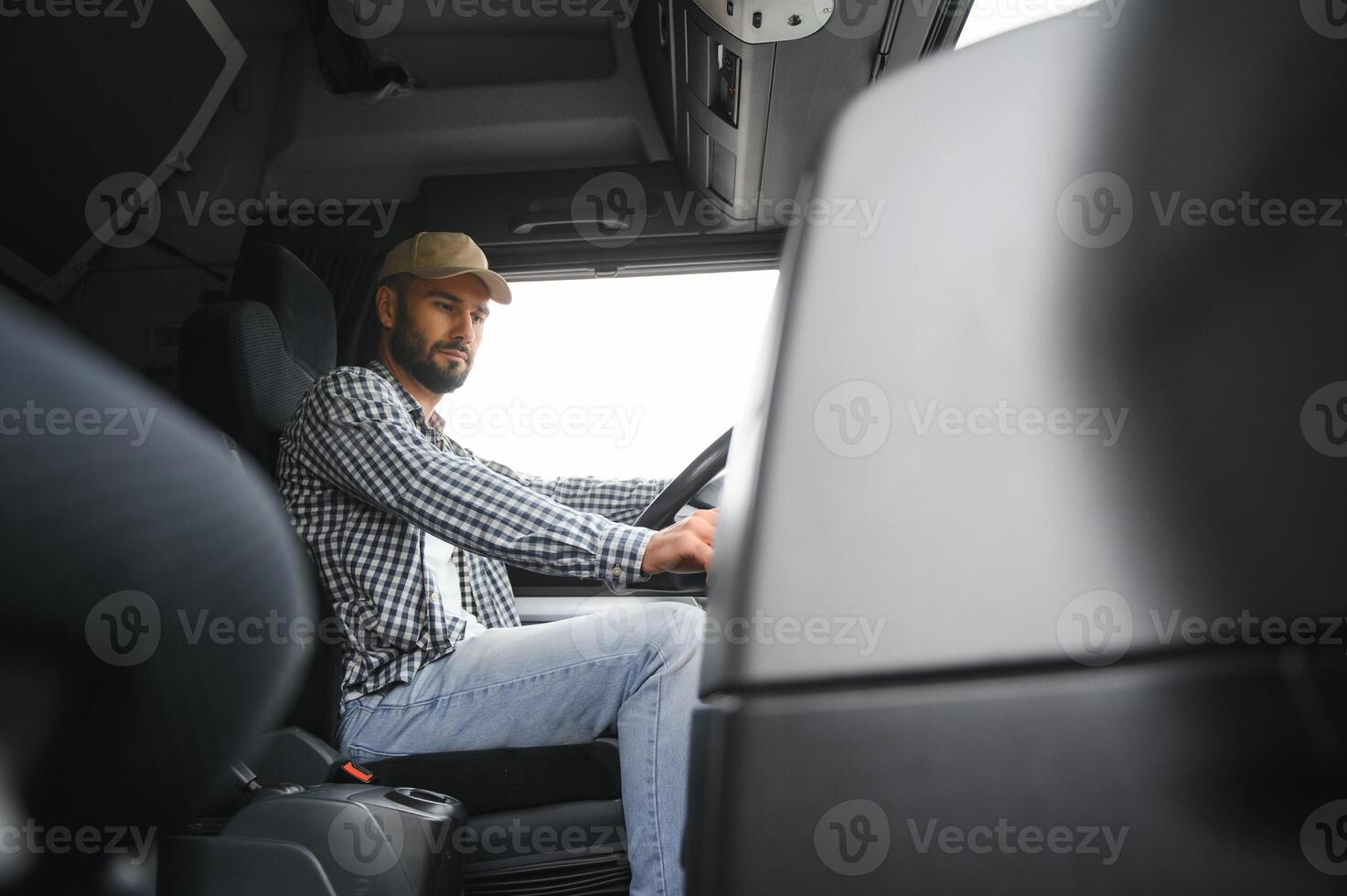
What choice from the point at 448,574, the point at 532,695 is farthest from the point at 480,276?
the point at 532,695

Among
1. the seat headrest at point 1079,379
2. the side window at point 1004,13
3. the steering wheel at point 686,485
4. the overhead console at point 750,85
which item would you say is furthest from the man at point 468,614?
the overhead console at point 750,85

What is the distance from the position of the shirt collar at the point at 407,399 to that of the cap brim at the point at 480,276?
0.22 metres

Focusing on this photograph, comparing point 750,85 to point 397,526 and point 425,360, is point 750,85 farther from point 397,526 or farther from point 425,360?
point 397,526

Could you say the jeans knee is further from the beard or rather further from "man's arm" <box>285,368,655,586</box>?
the beard

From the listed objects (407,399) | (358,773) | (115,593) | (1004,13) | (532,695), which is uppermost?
(1004,13)

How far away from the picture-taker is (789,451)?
11.3 inches

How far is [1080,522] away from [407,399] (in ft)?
4.52

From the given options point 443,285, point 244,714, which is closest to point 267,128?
point 443,285

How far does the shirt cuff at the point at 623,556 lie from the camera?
0.86m

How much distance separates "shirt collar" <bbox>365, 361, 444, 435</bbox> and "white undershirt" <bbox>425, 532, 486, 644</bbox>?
0.80ft

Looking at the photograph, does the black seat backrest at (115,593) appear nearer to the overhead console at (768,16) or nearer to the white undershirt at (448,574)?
the white undershirt at (448,574)

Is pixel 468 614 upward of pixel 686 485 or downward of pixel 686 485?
downward

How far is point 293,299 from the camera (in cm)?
156

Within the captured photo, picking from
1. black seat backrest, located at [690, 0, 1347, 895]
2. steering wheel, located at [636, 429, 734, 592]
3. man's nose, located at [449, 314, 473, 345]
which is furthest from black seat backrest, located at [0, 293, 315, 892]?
man's nose, located at [449, 314, 473, 345]
